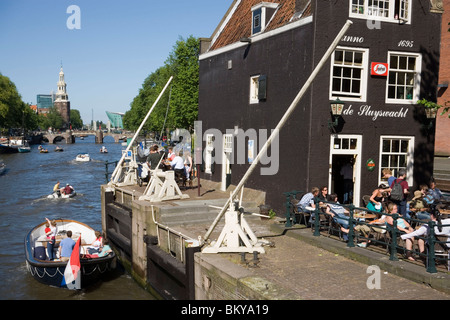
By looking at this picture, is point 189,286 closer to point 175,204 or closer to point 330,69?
point 175,204

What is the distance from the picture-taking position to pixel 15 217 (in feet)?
92.2

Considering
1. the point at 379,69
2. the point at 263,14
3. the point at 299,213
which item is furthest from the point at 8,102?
the point at 299,213

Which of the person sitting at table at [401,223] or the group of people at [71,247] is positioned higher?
the person sitting at table at [401,223]

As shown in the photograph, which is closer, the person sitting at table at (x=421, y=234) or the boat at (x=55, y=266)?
the person sitting at table at (x=421, y=234)

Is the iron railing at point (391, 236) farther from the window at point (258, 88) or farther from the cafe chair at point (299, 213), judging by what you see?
the window at point (258, 88)

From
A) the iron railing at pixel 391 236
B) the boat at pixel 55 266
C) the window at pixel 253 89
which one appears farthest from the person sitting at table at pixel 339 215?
the boat at pixel 55 266

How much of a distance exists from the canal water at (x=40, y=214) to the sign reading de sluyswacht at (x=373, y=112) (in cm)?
924

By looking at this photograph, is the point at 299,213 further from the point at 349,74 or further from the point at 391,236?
the point at 349,74

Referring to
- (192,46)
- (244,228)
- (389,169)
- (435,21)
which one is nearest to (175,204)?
(244,228)

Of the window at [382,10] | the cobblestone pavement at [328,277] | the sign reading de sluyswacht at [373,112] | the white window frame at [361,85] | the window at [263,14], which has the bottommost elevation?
the cobblestone pavement at [328,277]

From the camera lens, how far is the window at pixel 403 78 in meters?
15.3

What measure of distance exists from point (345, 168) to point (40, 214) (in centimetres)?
2188

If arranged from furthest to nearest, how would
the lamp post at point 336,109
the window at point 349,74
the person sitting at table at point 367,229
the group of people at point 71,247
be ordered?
the group of people at point 71,247
the window at point 349,74
the lamp post at point 336,109
the person sitting at table at point 367,229
